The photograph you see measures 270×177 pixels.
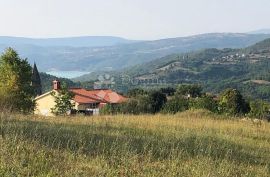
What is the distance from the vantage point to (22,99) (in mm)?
32656

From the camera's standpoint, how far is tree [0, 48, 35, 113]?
105ft

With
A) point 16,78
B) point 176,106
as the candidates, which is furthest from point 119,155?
point 176,106

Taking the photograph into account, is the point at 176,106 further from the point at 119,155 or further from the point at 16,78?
the point at 119,155

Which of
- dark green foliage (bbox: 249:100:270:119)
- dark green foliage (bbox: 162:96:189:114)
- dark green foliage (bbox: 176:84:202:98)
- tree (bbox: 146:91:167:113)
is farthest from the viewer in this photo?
dark green foliage (bbox: 176:84:202:98)

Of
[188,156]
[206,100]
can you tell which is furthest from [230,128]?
[206,100]

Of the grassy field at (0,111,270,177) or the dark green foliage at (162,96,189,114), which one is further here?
the dark green foliage at (162,96,189,114)

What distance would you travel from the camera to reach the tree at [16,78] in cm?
3209

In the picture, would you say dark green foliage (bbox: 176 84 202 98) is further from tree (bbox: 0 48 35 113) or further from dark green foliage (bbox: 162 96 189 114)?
tree (bbox: 0 48 35 113)

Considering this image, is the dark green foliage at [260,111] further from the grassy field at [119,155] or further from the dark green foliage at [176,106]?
the grassy field at [119,155]

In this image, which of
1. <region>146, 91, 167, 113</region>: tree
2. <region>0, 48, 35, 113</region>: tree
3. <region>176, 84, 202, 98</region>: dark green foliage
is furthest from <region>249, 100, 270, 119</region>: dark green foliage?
<region>176, 84, 202, 98</region>: dark green foliage

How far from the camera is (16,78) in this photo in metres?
32.5

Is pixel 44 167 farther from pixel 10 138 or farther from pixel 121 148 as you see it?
pixel 121 148

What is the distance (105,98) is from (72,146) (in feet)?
283

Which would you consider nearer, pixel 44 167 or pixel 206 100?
pixel 44 167
